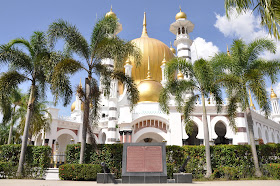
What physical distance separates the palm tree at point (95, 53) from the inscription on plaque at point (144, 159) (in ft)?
9.98

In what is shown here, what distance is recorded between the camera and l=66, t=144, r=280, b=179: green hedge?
561 inches

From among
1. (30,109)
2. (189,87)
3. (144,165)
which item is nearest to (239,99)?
(189,87)

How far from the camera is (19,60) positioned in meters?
15.0

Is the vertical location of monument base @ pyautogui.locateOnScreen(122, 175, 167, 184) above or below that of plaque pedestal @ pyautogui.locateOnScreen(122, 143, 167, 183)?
below

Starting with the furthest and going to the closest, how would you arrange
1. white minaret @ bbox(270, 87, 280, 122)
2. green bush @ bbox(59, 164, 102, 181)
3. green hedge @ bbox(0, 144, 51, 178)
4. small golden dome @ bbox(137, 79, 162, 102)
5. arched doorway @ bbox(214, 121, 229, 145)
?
white minaret @ bbox(270, 87, 280, 122)
arched doorway @ bbox(214, 121, 229, 145)
small golden dome @ bbox(137, 79, 162, 102)
green hedge @ bbox(0, 144, 51, 178)
green bush @ bbox(59, 164, 102, 181)

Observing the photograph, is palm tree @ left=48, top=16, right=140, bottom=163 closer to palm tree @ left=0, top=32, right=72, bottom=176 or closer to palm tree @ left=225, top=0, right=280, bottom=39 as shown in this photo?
palm tree @ left=0, top=32, right=72, bottom=176

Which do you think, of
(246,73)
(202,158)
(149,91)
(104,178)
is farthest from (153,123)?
(104,178)

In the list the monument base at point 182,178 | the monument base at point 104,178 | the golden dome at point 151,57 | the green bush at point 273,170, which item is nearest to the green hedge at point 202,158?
the green bush at point 273,170

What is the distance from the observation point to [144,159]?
12023 mm

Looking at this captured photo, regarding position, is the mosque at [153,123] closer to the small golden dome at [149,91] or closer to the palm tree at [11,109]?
the small golden dome at [149,91]

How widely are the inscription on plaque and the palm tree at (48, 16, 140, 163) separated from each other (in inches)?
120

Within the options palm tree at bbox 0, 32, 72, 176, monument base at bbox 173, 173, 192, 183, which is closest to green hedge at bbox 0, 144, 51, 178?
palm tree at bbox 0, 32, 72, 176

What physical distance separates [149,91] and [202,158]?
18.2 m

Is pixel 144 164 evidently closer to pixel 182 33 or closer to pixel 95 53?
pixel 95 53
